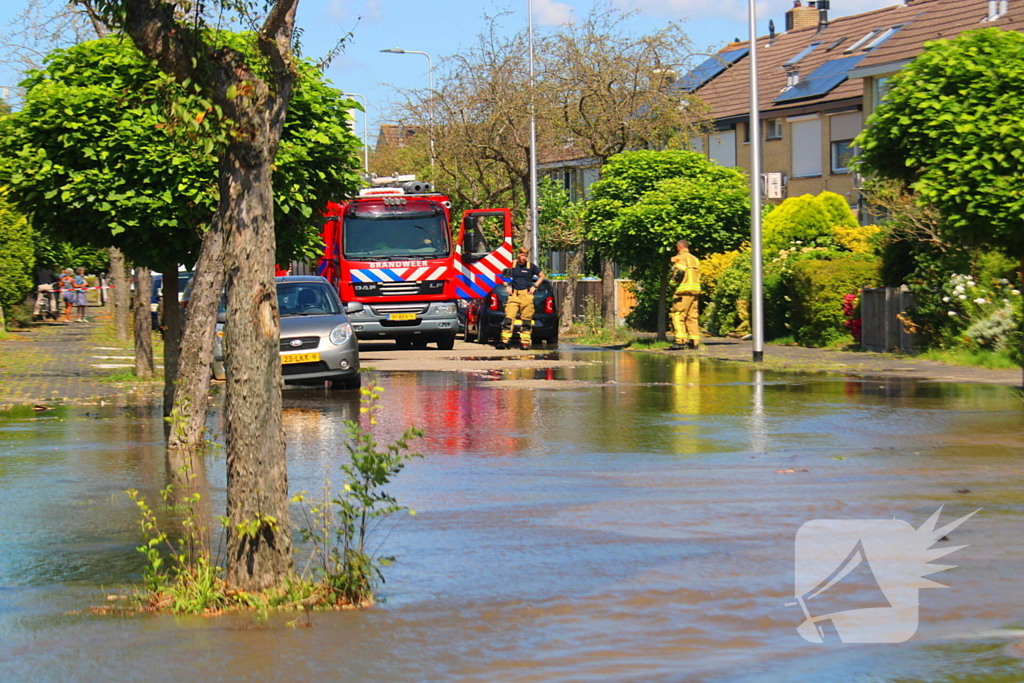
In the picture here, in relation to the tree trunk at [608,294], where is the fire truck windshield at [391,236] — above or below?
above

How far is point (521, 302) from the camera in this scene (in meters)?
26.1

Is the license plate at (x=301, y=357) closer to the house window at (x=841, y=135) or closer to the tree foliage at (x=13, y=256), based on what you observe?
the tree foliage at (x=13, y=256)

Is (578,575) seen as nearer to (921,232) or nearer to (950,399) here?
(950,399)

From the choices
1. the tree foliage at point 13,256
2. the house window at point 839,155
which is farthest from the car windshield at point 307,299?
the house window at point 839,155

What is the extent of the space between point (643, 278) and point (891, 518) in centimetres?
2045

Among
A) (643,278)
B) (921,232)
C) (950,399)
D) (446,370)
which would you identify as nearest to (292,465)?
(950,399)

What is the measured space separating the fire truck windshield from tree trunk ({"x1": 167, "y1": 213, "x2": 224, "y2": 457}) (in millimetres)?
16119

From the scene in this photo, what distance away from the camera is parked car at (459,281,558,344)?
87.8ft

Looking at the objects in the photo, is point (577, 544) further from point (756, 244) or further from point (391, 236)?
point (391, 236)

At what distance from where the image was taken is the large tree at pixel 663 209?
25.4 metres

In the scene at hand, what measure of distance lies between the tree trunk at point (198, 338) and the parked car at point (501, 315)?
15291mm

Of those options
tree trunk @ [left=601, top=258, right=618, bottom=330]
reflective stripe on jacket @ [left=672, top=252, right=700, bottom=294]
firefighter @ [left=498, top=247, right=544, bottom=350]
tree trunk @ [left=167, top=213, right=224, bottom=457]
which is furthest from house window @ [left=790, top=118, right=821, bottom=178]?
tree trunk @ [left=167, top=213, right=224, bottom=457]

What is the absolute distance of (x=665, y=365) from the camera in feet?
70.8

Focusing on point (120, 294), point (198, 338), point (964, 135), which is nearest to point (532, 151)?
point (120, 294)
